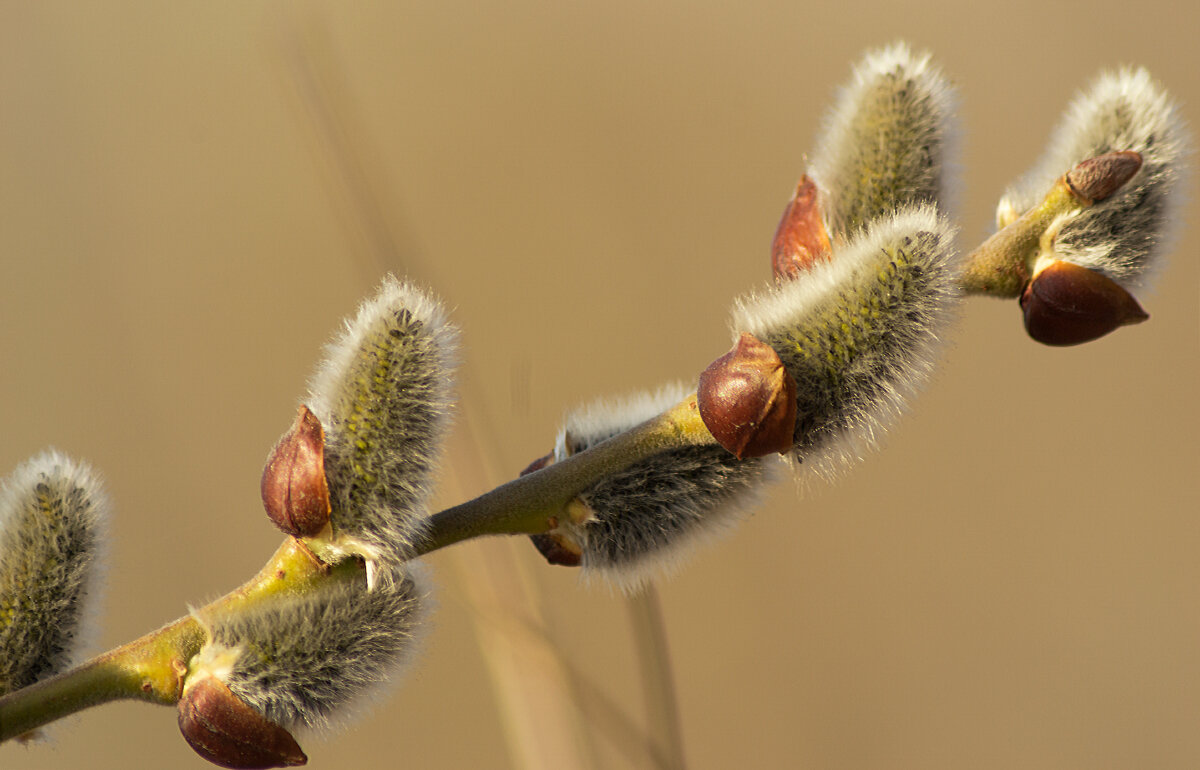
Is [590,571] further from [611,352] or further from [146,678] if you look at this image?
[611,352]

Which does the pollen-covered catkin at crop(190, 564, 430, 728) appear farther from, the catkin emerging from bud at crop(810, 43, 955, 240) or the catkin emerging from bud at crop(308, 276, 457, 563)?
the catkin emerging from bud at crop(810, 43, 955, 240)

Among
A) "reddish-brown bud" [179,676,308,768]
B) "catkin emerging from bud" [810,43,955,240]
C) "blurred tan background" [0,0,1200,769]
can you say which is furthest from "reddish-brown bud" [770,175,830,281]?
"blurred tan background" [0,0,1200,769]

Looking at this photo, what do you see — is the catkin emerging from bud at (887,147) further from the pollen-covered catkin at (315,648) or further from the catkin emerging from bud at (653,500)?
the pollen-covered catkin at (315,648)

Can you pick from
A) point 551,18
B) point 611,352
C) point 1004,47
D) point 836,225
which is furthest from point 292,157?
point 836,225

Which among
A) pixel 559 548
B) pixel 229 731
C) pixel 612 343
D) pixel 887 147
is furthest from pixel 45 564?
pixel 612 343

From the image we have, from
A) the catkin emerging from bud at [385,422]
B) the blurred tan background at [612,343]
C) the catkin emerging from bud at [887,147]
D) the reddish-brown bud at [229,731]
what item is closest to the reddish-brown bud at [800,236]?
the catkin emerging from bud at [887,147]
